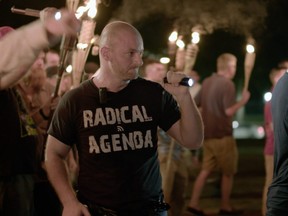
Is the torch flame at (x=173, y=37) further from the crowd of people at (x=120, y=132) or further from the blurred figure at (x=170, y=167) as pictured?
the crowd of people at (x=120, y=132)

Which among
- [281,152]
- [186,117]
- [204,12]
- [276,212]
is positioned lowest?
[276,212]

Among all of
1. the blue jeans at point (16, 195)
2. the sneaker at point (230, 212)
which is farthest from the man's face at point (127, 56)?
the sneaker at point (230, 212)

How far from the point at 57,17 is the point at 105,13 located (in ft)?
30.6

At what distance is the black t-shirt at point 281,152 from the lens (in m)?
4.04

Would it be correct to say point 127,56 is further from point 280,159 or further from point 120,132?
point 280,159

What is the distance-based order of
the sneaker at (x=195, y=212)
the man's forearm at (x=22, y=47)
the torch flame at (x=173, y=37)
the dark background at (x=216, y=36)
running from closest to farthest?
the man's forearm at (x=22, y=47) < the torch flame at (x=173, y=37) < the dark background at (x=216, y=36) < the sneaker at (x=195, y=212)

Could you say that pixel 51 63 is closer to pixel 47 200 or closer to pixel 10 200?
pixel 47 200

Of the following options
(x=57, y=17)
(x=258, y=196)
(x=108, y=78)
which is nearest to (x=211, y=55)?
(x=258, y=196)

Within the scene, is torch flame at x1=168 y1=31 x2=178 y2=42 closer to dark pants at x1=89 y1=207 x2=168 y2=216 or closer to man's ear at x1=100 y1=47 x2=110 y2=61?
man's ear at x1=100 y1=47 x2=110 y2=61

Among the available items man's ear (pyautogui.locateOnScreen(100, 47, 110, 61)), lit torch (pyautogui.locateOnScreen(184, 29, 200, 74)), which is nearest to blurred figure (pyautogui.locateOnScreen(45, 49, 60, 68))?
lit torch (pyautogui.locateOnScreen(184, 29, 200, 74))

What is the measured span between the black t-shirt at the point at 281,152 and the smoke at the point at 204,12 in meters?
3.47

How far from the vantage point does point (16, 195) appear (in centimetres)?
443

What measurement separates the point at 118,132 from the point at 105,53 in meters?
0.54

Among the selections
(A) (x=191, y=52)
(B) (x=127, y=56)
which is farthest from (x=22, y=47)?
(A) (x=191, y=52)
